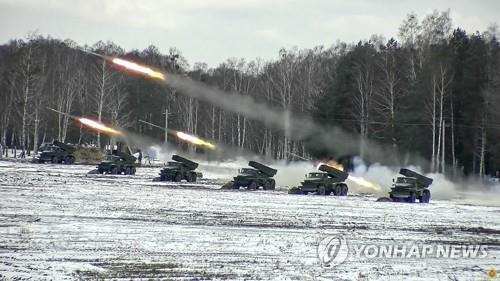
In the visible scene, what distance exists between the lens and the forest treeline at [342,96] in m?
60.7

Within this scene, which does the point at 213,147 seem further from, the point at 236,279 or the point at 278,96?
the point at 236,279

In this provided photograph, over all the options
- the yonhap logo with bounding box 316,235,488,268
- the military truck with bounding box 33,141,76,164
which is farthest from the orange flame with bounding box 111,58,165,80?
the military truck with bounding box 33,141,76,164

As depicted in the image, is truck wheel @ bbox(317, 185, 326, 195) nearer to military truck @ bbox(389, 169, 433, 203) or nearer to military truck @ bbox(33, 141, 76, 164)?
military truck @ bbox(389, 169, 433, 203)

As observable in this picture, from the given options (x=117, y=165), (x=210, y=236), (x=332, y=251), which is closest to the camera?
(x=332, y=251)

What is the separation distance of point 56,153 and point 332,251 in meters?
51.9

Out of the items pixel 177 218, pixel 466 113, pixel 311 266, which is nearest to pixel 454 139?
pixel 466 113

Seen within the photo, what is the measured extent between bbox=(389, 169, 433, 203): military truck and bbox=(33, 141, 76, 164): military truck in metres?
37.0

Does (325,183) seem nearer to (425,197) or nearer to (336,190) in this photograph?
(336,190)

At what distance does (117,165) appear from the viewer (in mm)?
54500

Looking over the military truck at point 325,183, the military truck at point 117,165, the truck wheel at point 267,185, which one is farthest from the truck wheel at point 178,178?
the military truck at point 325,183

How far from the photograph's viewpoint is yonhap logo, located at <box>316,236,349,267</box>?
14.8 meters

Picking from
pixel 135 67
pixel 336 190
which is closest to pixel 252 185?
pixel 336 190

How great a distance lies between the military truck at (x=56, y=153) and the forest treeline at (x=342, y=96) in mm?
5274

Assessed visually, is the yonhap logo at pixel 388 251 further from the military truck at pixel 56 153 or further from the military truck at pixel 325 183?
the military truck at pixel 56 153
